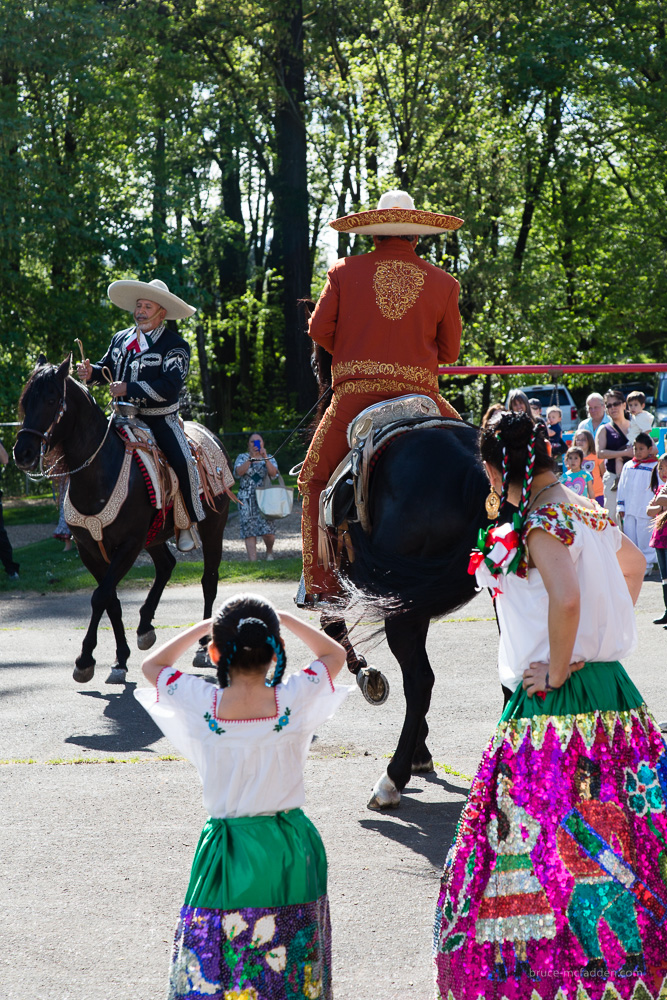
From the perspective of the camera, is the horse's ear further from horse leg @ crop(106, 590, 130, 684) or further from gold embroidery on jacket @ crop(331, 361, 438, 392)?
gold embroidery on jacket @ crop(331, 361, 438, 392)

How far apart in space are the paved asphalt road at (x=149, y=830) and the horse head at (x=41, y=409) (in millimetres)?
1646

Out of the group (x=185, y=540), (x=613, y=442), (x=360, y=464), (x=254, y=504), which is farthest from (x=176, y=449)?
(x=613, y=442)

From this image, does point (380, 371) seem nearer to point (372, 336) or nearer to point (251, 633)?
point (372, 336)

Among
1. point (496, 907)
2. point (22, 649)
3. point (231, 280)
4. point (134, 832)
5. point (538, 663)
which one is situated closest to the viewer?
point (496, 907)

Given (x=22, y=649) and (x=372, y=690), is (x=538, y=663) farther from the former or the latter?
(x=22, y=649)

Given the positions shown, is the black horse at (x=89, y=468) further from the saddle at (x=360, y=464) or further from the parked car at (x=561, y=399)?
the parked car at (x=561, y=399)

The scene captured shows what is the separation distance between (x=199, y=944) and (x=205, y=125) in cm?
2653

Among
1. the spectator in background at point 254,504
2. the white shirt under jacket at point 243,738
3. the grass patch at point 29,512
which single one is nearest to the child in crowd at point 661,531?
the white shirt under jacket at point 243,738

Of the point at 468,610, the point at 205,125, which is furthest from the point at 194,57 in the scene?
the point at 468,610

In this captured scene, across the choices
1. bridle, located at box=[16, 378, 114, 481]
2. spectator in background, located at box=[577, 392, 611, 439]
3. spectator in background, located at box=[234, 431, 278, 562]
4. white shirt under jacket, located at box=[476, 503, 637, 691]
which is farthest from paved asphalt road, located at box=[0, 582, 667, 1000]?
spectator in background, located at box=[234, 431, 278, 562]

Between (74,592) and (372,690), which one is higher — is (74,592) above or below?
below

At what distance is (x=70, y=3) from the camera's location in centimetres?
1923

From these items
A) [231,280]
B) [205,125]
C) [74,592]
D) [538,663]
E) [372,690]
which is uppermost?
[205,125]

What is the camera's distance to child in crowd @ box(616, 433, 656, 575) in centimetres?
1071
